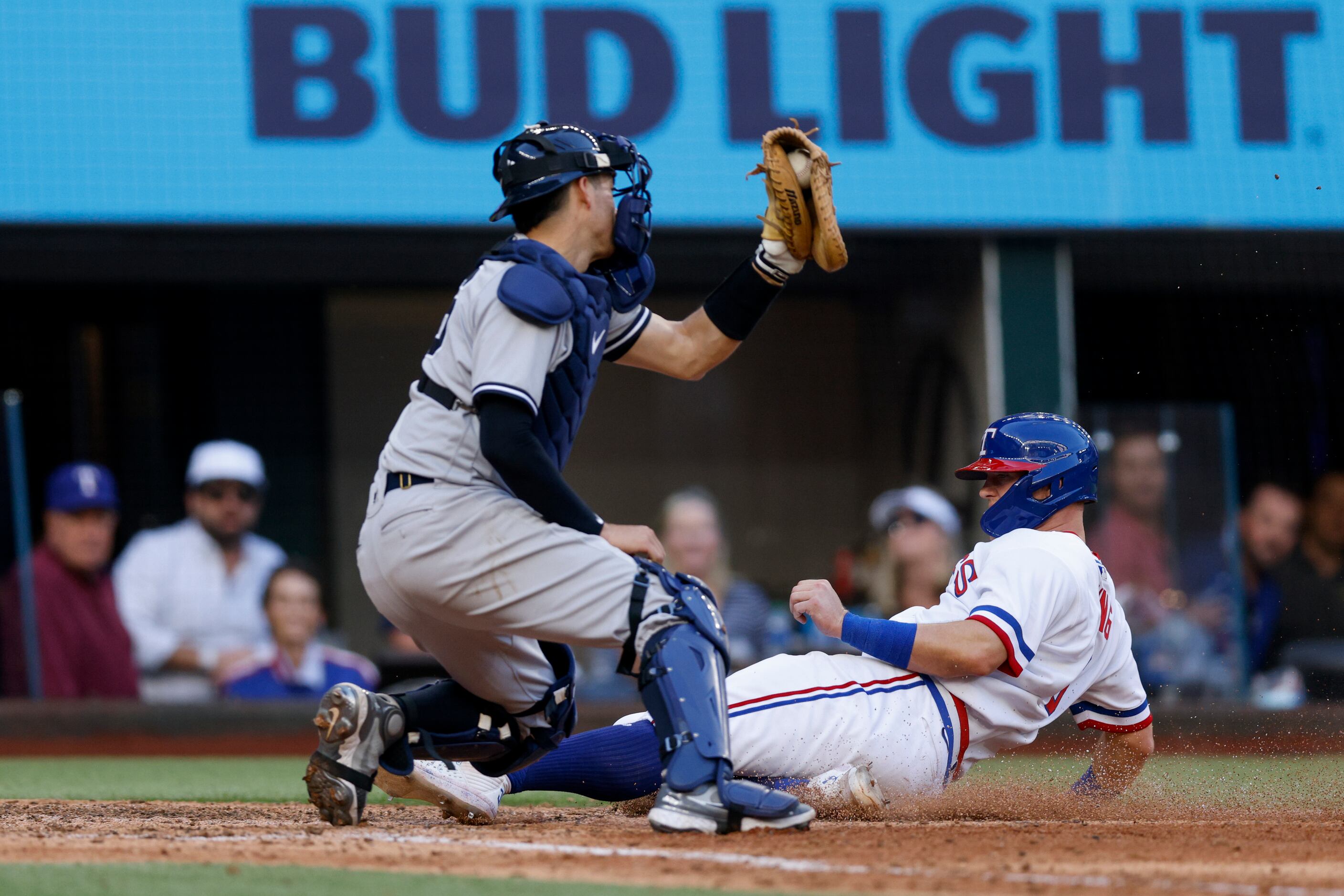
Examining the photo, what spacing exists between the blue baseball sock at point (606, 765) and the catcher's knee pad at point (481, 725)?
7 centimetres

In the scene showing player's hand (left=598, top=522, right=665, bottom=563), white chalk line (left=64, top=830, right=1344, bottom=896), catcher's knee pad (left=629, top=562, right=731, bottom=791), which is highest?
player's hand (left=598, top=522, right=665, bottom=563)

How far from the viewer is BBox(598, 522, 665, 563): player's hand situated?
293 cm

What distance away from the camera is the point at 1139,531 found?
23.4ft

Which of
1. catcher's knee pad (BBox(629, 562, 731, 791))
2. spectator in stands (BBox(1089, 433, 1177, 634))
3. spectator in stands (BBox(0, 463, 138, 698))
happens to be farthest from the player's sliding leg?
spectator in stands (BBox(1089, 433, 1177, 634))

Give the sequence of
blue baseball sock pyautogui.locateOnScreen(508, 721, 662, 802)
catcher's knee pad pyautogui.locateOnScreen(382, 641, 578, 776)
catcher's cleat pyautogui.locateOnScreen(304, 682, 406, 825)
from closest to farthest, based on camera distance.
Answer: catcher's cleat pyautogui.locateOnScreen(304, 682, 406, 825) → catcher's knee pad pyautogui.locateOnScreen(382, 641, 578, 776) → blue baseball sock pyautogui.locateOnScreen(508, 721, 662, 802)

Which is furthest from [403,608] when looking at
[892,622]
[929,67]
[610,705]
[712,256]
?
[929,67]

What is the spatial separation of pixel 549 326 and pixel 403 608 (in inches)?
25.1

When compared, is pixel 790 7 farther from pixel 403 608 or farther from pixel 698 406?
pixel 403 608

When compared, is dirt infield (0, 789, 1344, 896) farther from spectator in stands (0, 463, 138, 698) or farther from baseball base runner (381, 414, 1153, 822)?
spectator in stands (0, 463, 138, 698)

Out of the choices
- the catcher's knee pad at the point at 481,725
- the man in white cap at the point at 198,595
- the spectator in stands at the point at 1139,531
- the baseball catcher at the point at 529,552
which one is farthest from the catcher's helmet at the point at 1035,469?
the man in white cap at the point at 198,595

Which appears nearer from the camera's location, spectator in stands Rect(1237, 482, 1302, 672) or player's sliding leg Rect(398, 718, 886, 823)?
player's sliding leg Rect(398, 718, 886, 823)

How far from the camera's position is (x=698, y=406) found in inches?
353

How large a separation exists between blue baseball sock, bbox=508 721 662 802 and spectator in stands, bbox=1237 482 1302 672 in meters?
4.65

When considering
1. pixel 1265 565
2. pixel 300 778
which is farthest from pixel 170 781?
pixel 1265 565
